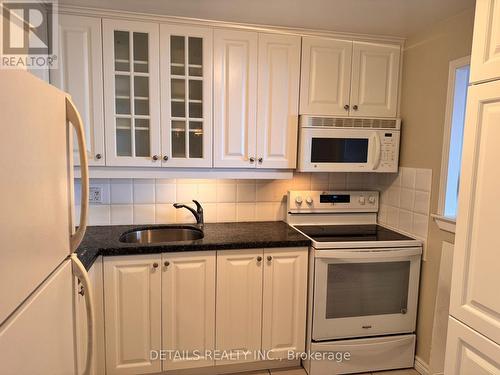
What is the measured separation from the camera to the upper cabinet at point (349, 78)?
2.20 meters

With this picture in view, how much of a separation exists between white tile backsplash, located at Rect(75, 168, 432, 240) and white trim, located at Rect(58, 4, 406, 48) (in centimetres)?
94

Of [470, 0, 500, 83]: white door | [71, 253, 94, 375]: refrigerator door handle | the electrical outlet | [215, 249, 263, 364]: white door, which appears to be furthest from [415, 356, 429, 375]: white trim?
the electrical outlet

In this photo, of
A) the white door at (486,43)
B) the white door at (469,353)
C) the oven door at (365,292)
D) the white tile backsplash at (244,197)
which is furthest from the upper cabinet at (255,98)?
the white door at (469,353)

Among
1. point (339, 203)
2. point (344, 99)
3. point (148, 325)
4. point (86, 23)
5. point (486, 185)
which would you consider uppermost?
point (86, 23)

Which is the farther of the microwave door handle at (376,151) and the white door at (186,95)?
the microwave door handle at (376,151)

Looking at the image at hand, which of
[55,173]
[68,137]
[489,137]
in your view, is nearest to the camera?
[55,173]

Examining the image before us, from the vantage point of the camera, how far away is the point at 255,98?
2150 millimetres

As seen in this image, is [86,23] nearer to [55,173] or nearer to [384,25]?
[55,173]

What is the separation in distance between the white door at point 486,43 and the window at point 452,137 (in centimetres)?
75

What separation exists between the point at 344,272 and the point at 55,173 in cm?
173

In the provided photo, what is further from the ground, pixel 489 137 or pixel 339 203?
pixel 489 137

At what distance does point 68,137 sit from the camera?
1.00 m

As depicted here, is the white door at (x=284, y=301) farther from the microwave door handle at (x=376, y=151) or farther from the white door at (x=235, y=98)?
the microwave door handle at (x=376, y=151)

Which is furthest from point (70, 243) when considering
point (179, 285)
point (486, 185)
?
point (486, 185)
